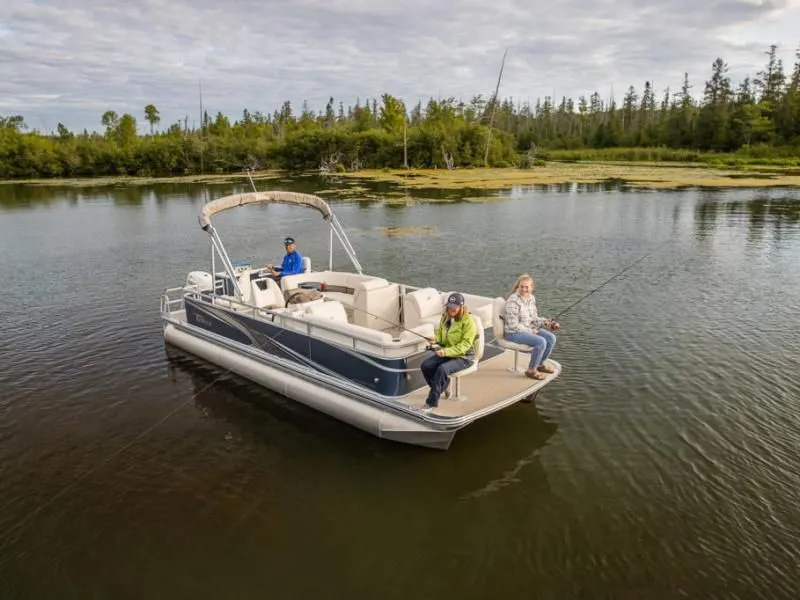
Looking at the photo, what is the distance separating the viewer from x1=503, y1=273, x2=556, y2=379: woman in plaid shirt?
28.2ft

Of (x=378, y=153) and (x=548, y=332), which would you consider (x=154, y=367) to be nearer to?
(x=548, y=332)

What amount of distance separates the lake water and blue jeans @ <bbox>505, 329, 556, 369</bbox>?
3.46ft

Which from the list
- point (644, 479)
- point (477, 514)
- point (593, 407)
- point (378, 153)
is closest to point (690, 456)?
point (644, 479)

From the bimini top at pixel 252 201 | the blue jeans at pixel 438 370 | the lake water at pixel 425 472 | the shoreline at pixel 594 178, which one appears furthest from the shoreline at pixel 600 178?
the blue jeans at pixel 438 370

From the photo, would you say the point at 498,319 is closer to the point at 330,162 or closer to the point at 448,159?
the point at 448,159

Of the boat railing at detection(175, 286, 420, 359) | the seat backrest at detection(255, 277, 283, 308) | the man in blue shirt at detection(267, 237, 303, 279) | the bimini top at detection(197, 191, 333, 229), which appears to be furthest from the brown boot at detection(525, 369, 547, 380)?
the man in blue shirt at detection(267, 237, 303, 279)

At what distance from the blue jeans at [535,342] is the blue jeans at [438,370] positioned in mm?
1114

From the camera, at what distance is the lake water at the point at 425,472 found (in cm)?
616

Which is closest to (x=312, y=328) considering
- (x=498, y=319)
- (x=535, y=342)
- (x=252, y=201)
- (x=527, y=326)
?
(x=498, y=319)

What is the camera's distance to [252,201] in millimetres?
11398

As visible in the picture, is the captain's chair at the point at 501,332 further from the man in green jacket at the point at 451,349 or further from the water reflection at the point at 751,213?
the water reflection at the point at 751,213

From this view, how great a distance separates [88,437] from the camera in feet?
29.3

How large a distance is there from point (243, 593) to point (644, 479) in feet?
16.0

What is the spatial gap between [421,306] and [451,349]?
6.87 feet
